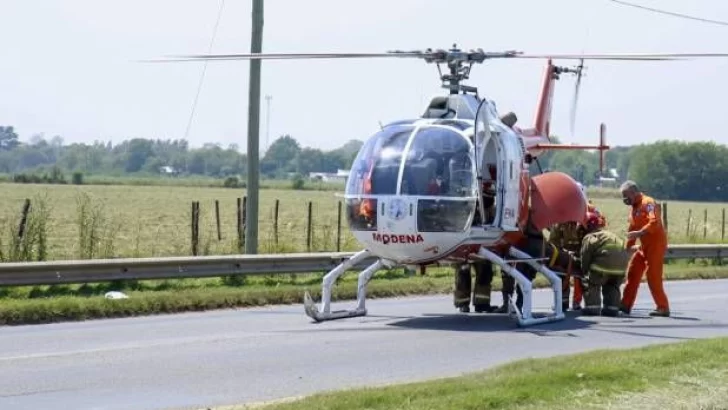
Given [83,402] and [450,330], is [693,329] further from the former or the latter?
[83,402]

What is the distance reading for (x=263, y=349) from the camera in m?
13.6

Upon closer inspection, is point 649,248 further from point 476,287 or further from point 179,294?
point 179,294


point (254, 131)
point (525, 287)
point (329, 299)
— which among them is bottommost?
point (329, 299)

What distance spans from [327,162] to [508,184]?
101 metres

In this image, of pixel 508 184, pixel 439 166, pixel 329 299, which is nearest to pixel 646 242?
pixel 508 184

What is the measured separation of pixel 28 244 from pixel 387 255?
6.74 metres

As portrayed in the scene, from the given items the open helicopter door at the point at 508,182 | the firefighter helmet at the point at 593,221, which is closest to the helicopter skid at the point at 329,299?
the open helicopter door at the point at 508,182

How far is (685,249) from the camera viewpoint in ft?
94.2

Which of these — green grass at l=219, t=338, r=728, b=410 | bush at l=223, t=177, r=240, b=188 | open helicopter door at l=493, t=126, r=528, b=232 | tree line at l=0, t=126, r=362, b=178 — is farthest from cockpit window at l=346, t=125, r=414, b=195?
bush at l=223, t=177, r=240, b=188

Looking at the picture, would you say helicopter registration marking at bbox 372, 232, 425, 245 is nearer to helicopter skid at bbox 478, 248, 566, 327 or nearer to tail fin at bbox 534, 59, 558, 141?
helicopter skid at bbox 478, 248, 566, 327

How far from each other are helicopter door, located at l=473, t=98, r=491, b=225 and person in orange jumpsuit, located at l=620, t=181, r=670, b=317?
235 centimetres

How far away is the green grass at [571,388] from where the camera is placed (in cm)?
945

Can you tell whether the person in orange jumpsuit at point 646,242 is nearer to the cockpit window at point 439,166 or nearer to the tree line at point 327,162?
the cockpit window at point 439,166

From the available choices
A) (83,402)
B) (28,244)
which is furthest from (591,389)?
(28,244)
